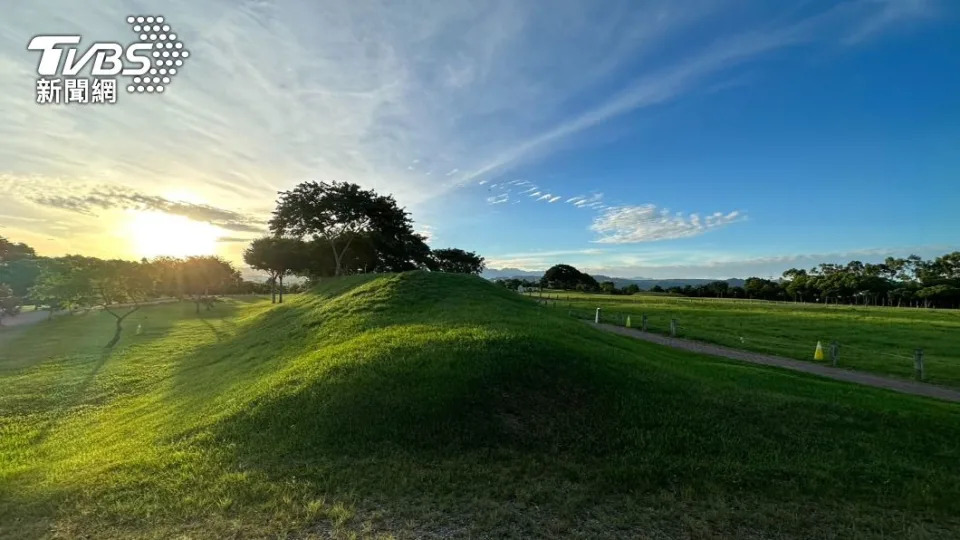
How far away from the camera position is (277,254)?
5331 centimetres

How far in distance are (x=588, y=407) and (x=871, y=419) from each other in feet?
19.4

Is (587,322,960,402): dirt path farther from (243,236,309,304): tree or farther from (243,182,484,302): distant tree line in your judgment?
(243,236,309,304): tree

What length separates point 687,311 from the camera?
45438 millimetres

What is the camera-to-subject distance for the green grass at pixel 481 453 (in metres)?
5.44

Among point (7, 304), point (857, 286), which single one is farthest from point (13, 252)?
point (857, 286)

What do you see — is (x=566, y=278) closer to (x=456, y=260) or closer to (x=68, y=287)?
(x=456, y=260)

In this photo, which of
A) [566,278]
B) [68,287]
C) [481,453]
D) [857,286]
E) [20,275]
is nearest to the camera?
[481,453]

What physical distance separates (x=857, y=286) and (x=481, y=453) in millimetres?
103247

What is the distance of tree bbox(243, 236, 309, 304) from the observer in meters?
A: 53.5

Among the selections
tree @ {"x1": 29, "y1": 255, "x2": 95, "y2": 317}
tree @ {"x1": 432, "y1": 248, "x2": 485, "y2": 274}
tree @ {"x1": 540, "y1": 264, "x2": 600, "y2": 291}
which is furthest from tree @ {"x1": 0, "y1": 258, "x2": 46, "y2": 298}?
tree @ {"x1": 540, "y1": 264, "x2": 600, "y2": 291}

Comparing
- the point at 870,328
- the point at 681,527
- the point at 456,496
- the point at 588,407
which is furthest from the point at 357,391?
the point at 870,328

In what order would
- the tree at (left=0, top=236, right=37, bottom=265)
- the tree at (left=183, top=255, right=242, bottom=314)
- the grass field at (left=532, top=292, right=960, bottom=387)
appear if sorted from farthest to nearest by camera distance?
the tree at (left=0, top=236, right=37, bottom=265) < the tree at (left=183, top=255, right=242, bottom=314) < the grass field at (left=532, top=292, right=960, bottom=387)

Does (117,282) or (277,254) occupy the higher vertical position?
(277,254)

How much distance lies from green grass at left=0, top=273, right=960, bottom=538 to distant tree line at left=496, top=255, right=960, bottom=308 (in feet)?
207
